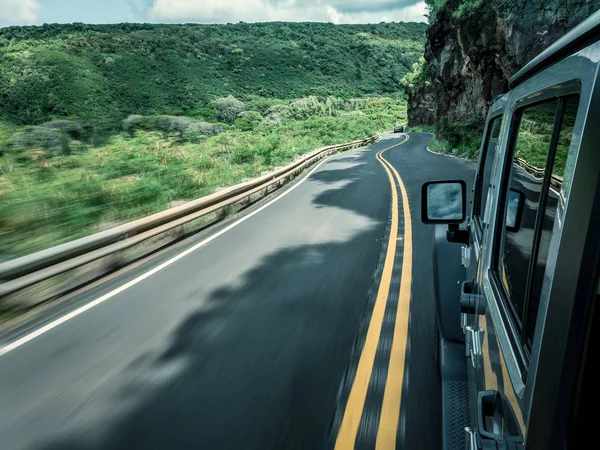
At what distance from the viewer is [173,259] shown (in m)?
7.43

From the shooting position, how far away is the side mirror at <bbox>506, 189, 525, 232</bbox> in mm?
1873

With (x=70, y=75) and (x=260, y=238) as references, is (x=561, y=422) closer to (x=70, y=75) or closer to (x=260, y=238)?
(x=260, y=238)

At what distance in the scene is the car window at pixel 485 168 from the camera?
2848 mm

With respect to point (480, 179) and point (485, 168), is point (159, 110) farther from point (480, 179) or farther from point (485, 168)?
point (485, 168)

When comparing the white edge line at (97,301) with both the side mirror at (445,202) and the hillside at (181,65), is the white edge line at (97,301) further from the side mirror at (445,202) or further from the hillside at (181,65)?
the hillside at (181,65)

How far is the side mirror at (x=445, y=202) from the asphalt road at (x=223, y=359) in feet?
4.44

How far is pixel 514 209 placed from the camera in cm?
198

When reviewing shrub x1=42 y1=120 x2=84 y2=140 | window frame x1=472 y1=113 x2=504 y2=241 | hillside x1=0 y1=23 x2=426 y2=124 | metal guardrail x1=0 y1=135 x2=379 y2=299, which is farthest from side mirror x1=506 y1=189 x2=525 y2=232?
hillside x1=0 y1=23 x2=426 y2=124

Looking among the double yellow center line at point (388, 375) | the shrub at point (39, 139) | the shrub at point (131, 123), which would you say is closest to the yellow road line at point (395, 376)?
the double yellow center line at point (388, 375)

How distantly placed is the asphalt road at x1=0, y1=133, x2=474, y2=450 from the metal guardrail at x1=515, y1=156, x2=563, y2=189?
6.38ft

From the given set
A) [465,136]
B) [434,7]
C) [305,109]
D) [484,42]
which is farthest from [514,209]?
[305,109]

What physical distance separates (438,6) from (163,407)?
37816mm

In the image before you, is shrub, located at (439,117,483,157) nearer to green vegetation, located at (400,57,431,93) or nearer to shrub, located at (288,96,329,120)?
green vegetation, located at (400,57,431,93)

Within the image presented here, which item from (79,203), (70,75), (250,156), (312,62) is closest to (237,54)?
(312,62)
